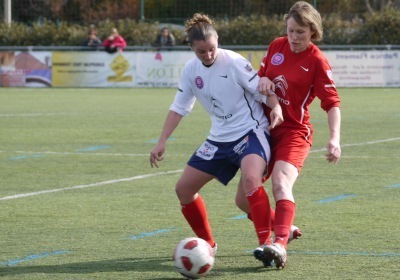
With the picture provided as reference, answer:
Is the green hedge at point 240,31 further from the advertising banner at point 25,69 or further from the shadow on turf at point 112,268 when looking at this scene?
the shadow on turf at point 112,268

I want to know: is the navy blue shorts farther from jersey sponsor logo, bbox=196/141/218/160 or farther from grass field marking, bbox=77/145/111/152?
grass field marking, bbox=77/145/111/152

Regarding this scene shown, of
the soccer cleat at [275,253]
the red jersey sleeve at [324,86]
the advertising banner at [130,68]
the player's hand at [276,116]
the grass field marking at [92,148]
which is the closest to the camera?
the soccer cleat at [275,253]

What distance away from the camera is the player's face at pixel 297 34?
6.98 m

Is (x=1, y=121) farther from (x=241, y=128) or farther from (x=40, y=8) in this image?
(x=40, y=8)

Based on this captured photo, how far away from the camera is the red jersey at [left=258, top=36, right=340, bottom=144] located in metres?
7.09

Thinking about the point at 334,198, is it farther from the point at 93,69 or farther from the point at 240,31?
the point at 240,31

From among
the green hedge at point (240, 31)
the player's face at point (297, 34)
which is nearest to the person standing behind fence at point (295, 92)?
the player's face at point (297, 34)

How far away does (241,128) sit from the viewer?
7.16 m

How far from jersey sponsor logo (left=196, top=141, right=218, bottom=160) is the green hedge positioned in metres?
30.0

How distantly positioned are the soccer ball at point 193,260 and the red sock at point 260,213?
1.26 feet

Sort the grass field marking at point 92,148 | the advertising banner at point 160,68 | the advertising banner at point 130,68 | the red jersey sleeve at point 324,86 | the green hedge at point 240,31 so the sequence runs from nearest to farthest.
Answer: the red jersey sleeve at point 324,86 → the grass field marking at point 92,148 → the advertising banner at point 130,68 → the advertising banner at point 160,68 → the green hedge at point 240,31

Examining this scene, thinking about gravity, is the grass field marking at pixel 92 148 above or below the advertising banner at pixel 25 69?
above

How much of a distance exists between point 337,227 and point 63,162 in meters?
5.96

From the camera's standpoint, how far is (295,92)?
7.17 metres
